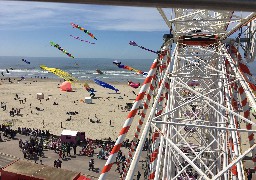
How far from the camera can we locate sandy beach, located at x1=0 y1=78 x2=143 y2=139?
114 ft

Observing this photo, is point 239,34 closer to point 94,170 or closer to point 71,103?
point 94,170

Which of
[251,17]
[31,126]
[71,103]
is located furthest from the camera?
[71,103]

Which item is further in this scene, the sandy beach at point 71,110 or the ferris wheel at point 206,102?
the sandy beach at point 71,110

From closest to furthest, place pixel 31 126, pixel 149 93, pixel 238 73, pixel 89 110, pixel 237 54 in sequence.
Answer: pixel 149 93 < pixel 238 73 < pixel 237 54 < pixel 31 126 < pixel 89 110

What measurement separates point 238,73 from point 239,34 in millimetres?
1579

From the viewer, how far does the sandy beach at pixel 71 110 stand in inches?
1369

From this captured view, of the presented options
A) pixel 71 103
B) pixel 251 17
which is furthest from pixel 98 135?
pixel 251 17

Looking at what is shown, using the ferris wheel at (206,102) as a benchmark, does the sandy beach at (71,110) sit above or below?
below

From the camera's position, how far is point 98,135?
31984 mm

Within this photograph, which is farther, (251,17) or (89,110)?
(89,110)

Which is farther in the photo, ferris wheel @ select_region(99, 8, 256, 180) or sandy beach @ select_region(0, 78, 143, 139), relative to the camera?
sandy beach @ select_region(0, 78, 143, 139)

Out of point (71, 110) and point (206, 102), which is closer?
point (206, 102)

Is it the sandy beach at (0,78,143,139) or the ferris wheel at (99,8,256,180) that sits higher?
the ferris wheel at (99,8,256,180)

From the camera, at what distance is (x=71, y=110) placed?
44.7 metres
